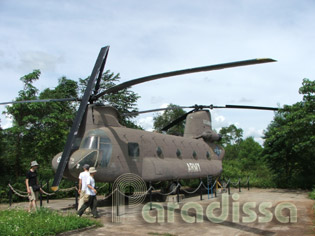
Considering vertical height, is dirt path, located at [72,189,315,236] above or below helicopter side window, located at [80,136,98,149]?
below

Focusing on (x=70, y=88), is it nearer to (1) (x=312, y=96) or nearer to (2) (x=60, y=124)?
(2) (x=60, y=124)

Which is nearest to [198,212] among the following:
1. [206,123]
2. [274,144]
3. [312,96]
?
[206,123]

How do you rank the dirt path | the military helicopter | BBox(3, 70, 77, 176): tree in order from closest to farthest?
1. the dirt path
2. the military helicopter
3. BBox(3, 70, 77, 176): tree

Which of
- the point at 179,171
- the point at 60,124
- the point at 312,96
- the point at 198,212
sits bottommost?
the point at 198,212

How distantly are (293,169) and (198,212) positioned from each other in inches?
638

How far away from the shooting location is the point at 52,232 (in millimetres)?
7062

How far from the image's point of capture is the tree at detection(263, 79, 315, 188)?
17.6 metres

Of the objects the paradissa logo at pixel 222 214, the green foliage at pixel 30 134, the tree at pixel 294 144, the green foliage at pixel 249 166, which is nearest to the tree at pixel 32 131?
the green foliage at pixel 30 134

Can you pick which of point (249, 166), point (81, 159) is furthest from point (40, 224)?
point (249, 166)

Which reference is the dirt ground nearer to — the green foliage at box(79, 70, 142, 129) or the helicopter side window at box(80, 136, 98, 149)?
the helicopter side window at box(80, 136, 98, 149)

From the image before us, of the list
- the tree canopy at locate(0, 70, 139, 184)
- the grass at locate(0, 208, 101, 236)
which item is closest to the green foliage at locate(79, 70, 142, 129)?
the tree canopy at locate(0, 70, 139, 184)

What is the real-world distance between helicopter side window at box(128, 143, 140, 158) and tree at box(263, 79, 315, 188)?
9676mm

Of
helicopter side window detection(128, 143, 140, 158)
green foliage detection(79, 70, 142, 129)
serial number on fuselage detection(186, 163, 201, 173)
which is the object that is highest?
green foliage detection(79, 70, 142, 129)

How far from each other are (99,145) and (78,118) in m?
1.45
